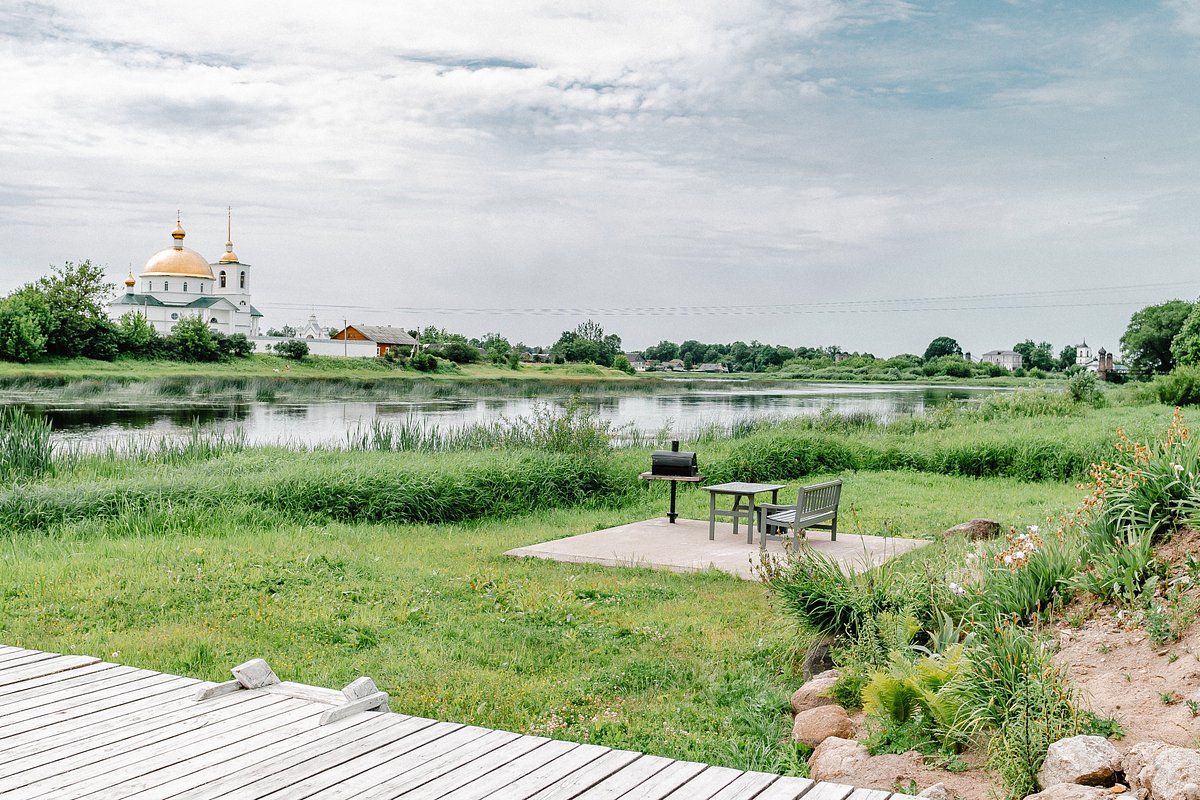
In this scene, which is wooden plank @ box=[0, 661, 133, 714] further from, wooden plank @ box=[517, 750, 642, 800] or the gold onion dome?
the gold onion dome

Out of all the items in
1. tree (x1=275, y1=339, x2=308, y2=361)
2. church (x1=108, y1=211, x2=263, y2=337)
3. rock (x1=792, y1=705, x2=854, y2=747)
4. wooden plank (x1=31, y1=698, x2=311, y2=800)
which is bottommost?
rock (x1=792, y1=705, x2=854, y2=747)

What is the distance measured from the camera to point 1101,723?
3887 millimetres

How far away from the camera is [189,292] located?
107688 millimetres

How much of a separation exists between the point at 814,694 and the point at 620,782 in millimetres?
2057

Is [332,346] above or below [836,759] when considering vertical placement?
above

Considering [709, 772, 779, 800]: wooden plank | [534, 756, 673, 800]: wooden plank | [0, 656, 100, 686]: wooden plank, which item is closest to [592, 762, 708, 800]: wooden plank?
[534, 756, 673, 800]: wooden plank

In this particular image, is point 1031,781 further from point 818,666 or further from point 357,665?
point 357,665

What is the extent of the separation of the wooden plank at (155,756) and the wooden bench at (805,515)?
6076 mm

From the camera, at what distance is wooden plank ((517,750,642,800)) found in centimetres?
336

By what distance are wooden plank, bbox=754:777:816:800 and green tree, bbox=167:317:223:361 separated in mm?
75919

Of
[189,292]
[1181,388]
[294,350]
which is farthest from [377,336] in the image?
[1181,388]

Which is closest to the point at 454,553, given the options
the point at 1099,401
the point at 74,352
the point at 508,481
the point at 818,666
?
the point at 508,481

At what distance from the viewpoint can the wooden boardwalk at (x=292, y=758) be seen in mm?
3365

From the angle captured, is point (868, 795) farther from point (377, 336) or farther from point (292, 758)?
point (377, 336)
